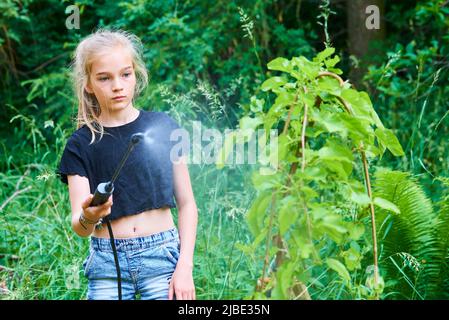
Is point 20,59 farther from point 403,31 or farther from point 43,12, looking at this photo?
point 403,31

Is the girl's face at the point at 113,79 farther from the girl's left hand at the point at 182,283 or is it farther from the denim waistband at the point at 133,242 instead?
the girl's left hand at the point at 182,283

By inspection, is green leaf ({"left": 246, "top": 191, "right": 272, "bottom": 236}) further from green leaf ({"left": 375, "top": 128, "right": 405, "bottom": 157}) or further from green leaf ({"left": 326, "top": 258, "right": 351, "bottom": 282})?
green leaf ({"left": 375, "top": 128, "right": 405, "bottom": 157})

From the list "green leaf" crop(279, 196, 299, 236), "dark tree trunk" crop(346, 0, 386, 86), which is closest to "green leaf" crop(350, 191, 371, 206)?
"green leaf" crop(279, 196, 299, 236)

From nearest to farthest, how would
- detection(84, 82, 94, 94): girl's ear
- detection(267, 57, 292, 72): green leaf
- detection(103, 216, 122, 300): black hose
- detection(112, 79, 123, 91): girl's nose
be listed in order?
detection(267, 57, 292, 72): green leaf → detection(103, 216, 122, 300): black hose → detection(112, 79, 123, 91): girl's nose → detection(84, 82, 94, 94): girl's ear

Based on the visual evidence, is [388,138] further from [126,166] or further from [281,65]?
[126,166]

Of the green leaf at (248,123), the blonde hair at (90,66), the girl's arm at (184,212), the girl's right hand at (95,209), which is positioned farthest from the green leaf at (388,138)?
the blonde hair at (90,66)

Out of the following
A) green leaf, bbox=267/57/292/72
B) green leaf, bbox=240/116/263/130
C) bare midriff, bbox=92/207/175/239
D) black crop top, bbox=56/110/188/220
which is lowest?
bare midriff, bbox=92/207/175/239

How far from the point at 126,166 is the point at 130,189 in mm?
74

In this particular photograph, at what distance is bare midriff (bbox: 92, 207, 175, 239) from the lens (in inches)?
83.0

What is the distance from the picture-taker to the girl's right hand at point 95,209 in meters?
1.83

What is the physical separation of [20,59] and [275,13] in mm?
2116

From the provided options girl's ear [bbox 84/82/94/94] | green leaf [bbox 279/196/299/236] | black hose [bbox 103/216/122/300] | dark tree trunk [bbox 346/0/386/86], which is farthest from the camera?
dark tree trunk [bbox 346/0/386/86]

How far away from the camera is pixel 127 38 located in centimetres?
237

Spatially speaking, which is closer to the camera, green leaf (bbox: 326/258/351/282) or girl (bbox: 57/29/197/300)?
green leaf (bbox: 326/258/351/282)
